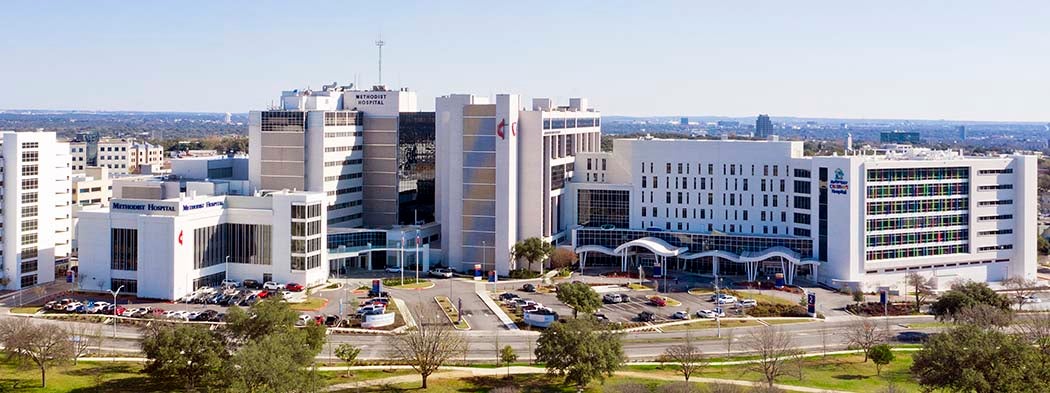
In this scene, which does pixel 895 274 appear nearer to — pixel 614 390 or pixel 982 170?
pixel 982 170

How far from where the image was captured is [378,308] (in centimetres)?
8200

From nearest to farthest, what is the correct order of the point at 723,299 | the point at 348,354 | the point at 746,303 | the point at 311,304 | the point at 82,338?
the point at 348,354 → the point at 82,338 → the point at 311,304 → the point at 746,303 → the point at 723,299

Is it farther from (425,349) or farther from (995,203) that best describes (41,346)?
(995,203)

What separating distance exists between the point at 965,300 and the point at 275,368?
5148cm

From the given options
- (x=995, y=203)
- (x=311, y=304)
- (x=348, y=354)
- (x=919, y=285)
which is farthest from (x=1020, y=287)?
(x=348, y=354)

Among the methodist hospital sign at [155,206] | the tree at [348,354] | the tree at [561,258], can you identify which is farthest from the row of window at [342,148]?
the tree at [348,354]

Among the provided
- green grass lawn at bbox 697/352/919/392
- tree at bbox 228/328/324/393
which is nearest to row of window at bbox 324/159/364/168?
tree at bbox 228/328/324/393

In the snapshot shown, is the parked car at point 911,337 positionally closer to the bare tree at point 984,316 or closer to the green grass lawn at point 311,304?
the bare tree at point 984,316

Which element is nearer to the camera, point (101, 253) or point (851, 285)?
point (101, 253)

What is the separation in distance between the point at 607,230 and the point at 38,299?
177 ft

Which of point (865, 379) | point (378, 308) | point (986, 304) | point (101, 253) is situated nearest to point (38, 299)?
point (101, 253)

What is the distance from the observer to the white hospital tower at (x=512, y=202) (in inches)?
3770

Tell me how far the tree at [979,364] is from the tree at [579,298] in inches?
1045

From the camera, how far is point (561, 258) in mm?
106188
